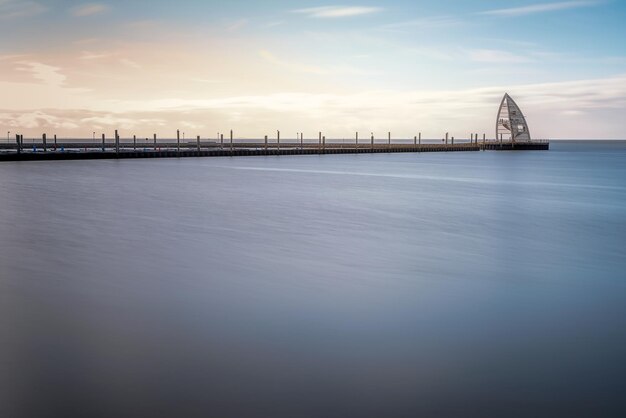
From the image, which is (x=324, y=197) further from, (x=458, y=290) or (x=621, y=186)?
(x=621, y=186)

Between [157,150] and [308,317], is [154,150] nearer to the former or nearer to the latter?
[157,150]

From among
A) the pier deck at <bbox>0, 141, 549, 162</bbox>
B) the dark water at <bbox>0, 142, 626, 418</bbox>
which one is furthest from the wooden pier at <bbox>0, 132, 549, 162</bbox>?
the dark water at <bbox>0, 142, 626, 418</bbox>

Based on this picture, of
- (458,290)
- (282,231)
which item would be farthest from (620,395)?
(282,231)

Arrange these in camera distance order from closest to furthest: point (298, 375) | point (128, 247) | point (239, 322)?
point (298, 375) → point (239, 322) → point (128, 247)

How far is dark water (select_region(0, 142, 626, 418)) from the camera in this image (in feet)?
16.8

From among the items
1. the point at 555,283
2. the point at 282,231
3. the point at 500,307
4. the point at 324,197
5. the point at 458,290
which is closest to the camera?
the point at 500,307

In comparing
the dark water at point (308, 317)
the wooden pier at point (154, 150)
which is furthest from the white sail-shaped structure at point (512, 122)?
the dark water at point (308, 317)

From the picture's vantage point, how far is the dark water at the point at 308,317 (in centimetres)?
512

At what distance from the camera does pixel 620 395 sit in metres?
5.17

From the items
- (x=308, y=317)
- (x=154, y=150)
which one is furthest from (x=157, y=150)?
(x=308, y=317)

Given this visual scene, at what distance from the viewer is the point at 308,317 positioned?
7496 millimetres

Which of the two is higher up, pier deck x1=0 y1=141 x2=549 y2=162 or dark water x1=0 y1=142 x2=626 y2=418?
pier deck x1=0 y1=141 x2=549 y2=162

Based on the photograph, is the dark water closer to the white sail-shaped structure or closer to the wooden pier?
the wooden pier

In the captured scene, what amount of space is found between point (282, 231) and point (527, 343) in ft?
31.3
